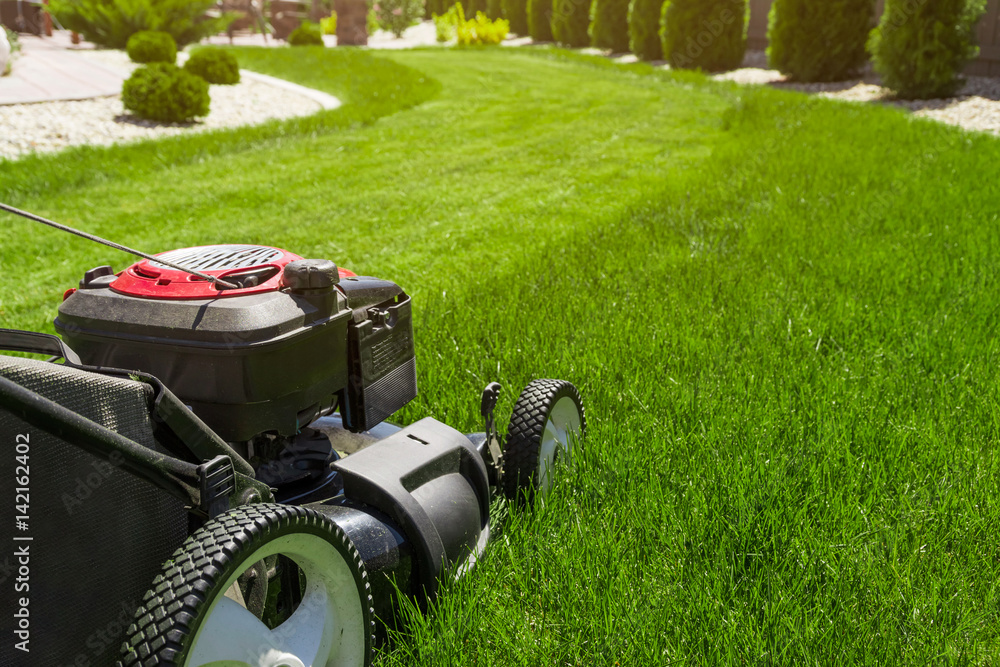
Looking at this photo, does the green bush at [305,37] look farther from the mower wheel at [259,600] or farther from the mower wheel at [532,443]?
the mower wheel at [259,600]

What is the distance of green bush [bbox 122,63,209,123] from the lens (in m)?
9.42

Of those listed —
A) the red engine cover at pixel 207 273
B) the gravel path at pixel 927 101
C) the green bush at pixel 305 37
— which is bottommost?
the gravel path at pixel 927 101

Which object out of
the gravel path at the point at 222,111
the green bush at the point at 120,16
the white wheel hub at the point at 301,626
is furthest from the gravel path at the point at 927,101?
the green bush at the point at 120,16

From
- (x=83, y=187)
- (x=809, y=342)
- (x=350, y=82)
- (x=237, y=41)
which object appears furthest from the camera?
(x=237, y=41)

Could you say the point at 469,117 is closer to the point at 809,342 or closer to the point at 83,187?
the point at 83,187

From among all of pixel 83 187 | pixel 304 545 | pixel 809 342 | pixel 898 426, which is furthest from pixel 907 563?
pixel 83 187

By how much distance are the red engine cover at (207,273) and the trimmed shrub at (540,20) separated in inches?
937

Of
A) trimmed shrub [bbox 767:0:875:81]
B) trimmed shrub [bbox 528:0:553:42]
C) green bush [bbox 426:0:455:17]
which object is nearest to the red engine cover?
trimmed shrub [bbox 767:0:875:81]

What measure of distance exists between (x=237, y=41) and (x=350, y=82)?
12.2 m

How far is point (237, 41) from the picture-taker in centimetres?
2386

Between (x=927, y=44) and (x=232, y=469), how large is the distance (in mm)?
12212

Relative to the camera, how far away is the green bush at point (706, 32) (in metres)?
15.9

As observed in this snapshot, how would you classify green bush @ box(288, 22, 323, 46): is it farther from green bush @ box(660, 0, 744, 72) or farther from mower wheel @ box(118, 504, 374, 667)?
mower wheel @ box(118, 504, 374, 667)

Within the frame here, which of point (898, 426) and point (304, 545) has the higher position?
point (304, 545)
